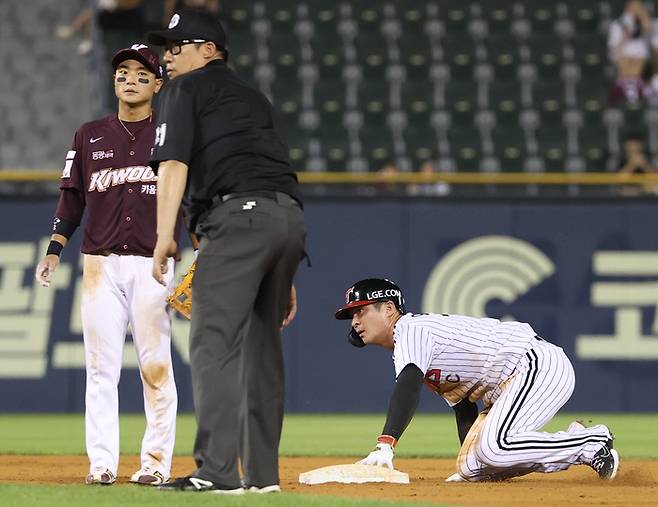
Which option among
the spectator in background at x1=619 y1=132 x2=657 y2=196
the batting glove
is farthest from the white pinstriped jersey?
the spectator in background at x1=619 y1=132 x2=657 y2=196

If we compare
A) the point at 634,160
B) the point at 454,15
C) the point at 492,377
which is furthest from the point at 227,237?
the point at 454,15

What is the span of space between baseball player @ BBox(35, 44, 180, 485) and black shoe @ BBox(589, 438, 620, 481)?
2.10m

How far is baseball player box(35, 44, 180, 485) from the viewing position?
271 inches

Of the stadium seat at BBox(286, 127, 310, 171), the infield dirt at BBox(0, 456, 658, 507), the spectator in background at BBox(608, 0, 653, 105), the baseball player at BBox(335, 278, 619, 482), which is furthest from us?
the spectator in background at BBox(608, 0, 653, 105)

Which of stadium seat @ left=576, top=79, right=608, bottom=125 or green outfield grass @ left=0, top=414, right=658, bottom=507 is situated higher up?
stadium seat @ left=576, top=79, right=608, bottom=125

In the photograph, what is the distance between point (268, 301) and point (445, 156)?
450 inches

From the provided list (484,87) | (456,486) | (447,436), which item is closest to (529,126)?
(484,87)

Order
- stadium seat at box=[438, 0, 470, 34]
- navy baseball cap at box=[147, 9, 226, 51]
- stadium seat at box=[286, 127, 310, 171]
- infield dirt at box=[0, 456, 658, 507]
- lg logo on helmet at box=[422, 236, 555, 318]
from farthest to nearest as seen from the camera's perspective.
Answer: stadium seat at box=[438, 0, 470, 34] → stadium seat at box=[286, 127, 310, 171] → lg logo on helmet at box=[422, 236, 555, 318] → infield dirt at box=[0, 456, 658, 507] → navy baseball cap at box=[147, 9, 226, 51]

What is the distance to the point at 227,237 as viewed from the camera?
5.83m

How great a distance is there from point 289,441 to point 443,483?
140 inches

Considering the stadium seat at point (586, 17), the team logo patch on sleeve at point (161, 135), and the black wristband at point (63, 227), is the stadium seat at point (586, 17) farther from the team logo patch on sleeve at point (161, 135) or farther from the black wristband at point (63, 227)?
the team logo patch on sleeve at point (161, 135)

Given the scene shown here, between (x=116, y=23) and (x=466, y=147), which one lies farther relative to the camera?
(x=116, y=23)

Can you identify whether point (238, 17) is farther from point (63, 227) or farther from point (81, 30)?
point (63, 227)

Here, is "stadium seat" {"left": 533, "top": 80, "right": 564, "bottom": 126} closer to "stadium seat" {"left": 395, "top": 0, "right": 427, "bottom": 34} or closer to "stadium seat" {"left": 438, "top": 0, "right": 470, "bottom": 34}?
"stadium seat" {"left": 438, "top": 0, "right": 470, "bottom": 34}
